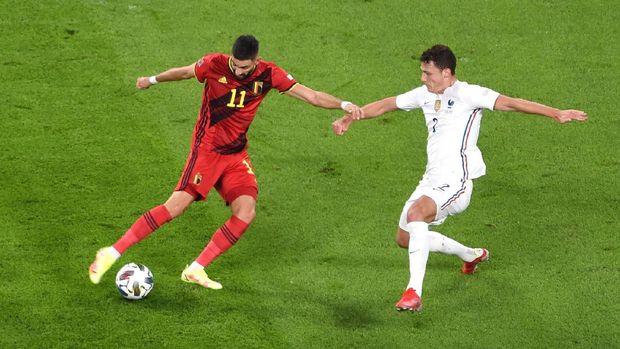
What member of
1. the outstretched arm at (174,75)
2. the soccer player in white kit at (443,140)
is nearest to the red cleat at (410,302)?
the soccer player in white kit at (443,140)

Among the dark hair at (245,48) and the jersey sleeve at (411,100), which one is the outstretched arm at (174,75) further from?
the jersey sleeve at (411,100)

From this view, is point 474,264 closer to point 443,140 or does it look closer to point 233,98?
point 443,140

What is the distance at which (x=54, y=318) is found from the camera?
36.7ft

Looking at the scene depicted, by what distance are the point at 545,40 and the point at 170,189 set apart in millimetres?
5711

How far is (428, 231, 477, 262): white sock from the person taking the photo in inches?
455

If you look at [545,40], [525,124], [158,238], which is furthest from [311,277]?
[545,40]

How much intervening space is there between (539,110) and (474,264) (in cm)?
176

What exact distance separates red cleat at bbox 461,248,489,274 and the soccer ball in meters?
2.94

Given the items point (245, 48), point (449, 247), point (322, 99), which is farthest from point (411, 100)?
point (245, 48)

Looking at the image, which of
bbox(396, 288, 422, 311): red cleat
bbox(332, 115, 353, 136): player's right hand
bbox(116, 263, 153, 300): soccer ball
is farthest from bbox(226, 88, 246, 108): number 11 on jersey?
bbox(396, 288, 422, 311): red cleat

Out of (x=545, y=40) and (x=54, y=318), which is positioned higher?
(x=545, y=40)

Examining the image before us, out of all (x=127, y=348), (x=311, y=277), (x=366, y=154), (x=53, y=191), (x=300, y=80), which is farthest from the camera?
(x=300, y=80)

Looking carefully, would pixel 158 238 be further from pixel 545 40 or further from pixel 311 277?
pixel 545 40

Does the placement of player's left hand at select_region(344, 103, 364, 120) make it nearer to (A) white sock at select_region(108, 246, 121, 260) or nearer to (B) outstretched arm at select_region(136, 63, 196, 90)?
(B) outstretched arm at select_region(136, 63, 196, 90)
